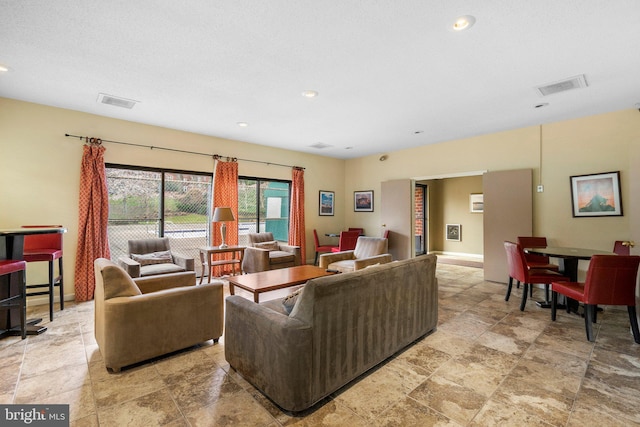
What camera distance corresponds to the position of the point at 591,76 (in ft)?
10.1

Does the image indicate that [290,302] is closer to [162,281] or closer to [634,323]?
[162,281]

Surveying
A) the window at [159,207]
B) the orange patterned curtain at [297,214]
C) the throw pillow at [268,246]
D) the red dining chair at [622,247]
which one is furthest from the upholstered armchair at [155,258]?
the red dining chair at [622,247]

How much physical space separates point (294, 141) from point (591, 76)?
14.5 feet

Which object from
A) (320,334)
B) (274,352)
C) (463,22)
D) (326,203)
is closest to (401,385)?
(320,334)

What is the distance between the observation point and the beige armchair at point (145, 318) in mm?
2221

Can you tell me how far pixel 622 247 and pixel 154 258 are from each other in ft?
20.9

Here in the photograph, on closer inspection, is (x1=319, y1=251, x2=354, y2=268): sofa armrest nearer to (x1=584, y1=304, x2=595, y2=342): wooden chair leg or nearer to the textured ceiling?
the textured ceiling

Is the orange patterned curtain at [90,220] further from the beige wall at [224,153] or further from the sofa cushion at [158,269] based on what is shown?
the sofa cushion at [158,269]

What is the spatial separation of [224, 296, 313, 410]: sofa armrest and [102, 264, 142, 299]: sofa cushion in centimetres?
93

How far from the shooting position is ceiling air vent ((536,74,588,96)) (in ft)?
10.3

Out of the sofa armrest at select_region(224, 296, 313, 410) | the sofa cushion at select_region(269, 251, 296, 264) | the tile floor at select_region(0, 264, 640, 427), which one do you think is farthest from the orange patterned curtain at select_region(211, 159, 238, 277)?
the sofa armrest at select_region(224, 296, 313, 410)

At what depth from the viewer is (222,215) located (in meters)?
5.03

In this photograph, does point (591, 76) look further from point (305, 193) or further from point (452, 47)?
point (305, 193)

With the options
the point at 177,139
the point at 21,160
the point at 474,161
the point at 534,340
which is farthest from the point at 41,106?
the point at 474,161
